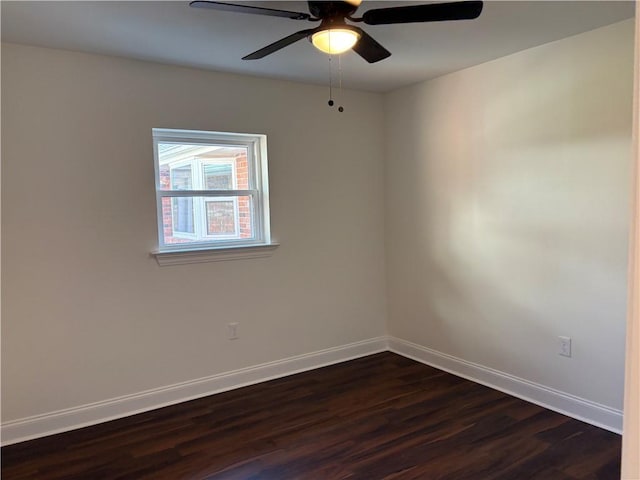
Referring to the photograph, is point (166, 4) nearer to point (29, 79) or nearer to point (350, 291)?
point (29, 79)

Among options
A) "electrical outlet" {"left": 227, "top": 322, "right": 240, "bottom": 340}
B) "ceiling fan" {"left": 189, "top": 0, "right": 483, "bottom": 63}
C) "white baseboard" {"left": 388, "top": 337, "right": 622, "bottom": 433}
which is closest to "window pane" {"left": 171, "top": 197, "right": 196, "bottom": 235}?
"electrical outlet" {"left": 227, "top": 322, "right": 240, "bottom": 340}

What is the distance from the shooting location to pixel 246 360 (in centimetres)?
351

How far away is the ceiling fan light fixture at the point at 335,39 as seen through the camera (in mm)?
1947

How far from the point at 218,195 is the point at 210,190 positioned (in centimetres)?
7

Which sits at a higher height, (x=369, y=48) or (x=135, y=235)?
(x=369, y=48)

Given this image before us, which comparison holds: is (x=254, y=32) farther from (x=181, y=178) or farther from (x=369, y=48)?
(x=181, y=178)

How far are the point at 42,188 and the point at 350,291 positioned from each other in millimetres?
2419

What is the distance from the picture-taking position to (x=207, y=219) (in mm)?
3406

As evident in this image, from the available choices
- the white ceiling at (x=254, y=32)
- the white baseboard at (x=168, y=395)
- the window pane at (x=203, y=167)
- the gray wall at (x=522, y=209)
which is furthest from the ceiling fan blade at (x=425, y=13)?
the white baseboard at (x=168, y=395)

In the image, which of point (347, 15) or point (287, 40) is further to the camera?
point (287, 40)

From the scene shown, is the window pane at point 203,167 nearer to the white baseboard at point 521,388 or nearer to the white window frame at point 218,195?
the white window frame at point 218,195

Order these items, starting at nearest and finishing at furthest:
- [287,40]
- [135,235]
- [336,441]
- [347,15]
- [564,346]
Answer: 1. [347,15]
2. [287,40]
3. [336,441]
4. [564,346]
5. [135,235]

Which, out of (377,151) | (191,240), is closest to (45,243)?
(191,240)

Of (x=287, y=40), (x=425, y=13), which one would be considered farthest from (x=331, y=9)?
(x=425, y=13)
